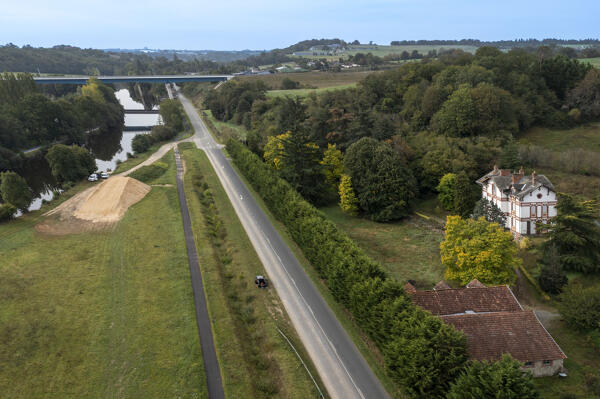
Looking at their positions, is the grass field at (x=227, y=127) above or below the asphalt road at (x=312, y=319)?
above

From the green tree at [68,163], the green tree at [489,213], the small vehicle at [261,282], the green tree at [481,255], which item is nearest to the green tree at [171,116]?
the green tree at [68,163]

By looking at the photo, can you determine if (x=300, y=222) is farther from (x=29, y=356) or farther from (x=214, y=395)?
(x=29, y=356)

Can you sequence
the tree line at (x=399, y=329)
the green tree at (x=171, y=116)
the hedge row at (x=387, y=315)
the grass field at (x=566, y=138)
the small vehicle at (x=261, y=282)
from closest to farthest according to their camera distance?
the tree line at (x=399, y=329) < the hedge row at (x=387, y=315) < the small vehicle at (x=261, y=282) < the grass field at (x=566, y=138) < the green tree at (x=171, y=116)

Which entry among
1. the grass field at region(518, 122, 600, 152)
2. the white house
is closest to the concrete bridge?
the grass field at region(518, 122, 600, 152)

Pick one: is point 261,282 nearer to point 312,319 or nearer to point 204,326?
point 312,319

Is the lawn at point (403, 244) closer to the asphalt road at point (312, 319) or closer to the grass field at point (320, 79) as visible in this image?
the asphalt road at point (312, 319)

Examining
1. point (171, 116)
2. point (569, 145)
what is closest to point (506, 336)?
point (569, 145)

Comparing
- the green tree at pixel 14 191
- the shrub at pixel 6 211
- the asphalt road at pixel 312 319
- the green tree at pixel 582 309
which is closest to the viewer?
the asphalt road at pixel 312 319
